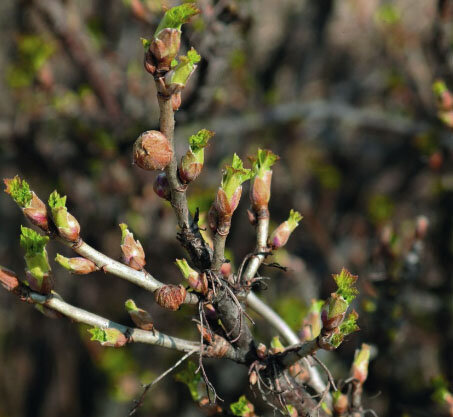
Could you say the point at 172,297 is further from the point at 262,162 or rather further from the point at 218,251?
the point at 262,162

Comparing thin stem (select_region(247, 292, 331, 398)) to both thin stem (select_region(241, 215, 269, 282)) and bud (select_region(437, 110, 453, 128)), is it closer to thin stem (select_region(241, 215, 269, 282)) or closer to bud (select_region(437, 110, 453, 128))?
thin stem (select_region(241, 215, 269, 282))

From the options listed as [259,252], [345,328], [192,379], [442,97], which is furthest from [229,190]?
[442,97]

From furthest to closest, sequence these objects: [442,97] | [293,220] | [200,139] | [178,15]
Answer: [442,97] → [293,220] → [200,139] → [178,15]

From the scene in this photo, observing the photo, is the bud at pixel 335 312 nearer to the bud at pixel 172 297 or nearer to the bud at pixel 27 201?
the bud at pixel 172 297

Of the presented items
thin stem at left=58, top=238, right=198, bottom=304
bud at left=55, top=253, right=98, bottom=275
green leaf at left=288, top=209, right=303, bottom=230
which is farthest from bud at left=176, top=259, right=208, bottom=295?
green leaf at left=288, top=209, right=303, bottom=230

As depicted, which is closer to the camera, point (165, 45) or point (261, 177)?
point (165, 45)

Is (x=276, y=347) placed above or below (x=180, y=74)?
below

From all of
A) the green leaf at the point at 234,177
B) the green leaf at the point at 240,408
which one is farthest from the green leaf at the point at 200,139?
the green leaf at the point at 240,408
